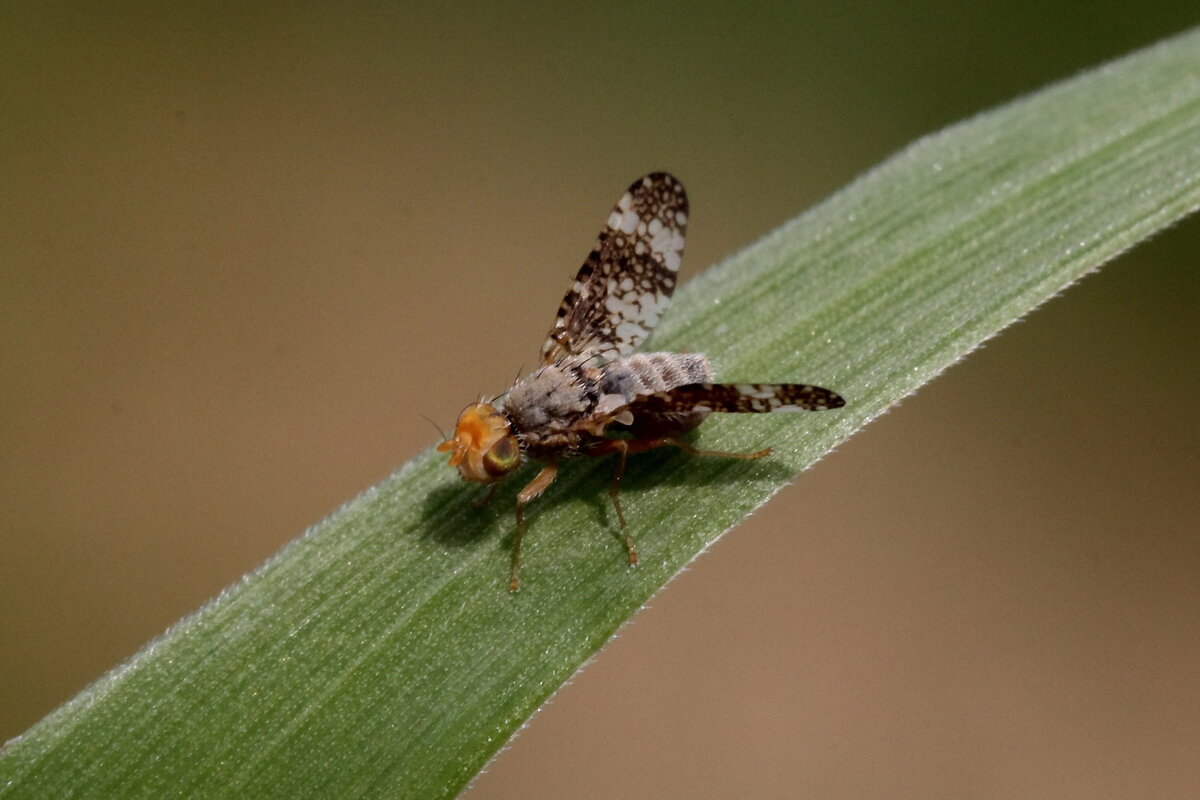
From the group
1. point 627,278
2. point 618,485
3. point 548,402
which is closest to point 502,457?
point 548,402

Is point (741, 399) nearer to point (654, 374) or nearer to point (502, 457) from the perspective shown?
point (654, 374)

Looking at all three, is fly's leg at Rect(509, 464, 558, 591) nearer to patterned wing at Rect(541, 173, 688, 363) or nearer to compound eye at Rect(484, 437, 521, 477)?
compound eye at Rect(484, 437, 521, 477)

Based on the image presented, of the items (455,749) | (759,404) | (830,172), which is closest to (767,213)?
(830,172)

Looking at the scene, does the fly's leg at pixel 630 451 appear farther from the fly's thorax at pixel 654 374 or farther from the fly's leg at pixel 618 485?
the fly's thorax at pixel 654 374

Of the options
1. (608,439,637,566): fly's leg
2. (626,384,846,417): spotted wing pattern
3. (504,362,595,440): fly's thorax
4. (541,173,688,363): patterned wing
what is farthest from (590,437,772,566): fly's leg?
(541,173,688,363): patterned wing

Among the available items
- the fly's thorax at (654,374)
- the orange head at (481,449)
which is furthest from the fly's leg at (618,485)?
the orange head at (481,449)

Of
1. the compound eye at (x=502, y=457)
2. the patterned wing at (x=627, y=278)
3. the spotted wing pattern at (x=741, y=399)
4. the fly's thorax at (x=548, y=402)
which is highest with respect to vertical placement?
the patterned wing at (x=627, y=278)
